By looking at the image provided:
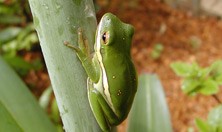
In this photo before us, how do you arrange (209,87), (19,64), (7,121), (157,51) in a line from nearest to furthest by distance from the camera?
(7,121)
(209,87)
(19,64)
(157,51)

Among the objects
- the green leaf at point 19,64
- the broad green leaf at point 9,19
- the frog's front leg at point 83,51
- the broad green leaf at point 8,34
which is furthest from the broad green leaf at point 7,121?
the broad green leaf at point 9,19

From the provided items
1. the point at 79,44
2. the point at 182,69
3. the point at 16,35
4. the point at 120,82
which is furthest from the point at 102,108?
the point at 16,35

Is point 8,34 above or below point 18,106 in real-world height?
below

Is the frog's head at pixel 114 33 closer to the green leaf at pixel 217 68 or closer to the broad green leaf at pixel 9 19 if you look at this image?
the green leaf at pixel 217 68

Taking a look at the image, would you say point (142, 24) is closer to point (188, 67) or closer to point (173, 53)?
point (173, 53)

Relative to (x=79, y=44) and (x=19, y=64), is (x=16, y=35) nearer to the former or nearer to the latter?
(x=19, y=64)

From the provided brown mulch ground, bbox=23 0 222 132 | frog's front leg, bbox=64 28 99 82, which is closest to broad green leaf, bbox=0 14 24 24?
brown mulch ground, bbox=23 0 222 132
